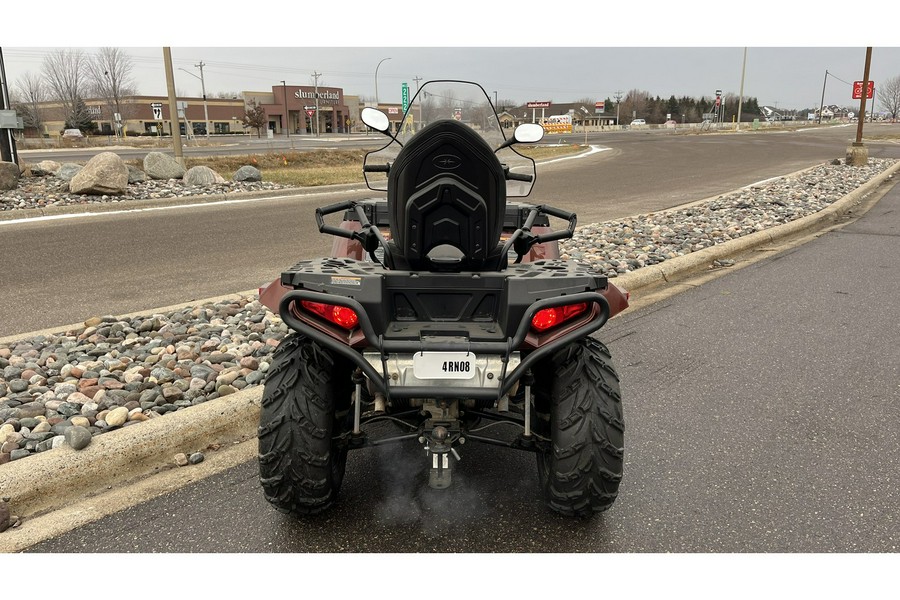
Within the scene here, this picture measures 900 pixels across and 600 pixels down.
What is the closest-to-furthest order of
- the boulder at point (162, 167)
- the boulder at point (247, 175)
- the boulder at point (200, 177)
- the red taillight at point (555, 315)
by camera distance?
the red taillight at point (555, 315) → the boulder at point (200, 177) → the boulder at point (162, 167) → the boulder at point (247, 175)

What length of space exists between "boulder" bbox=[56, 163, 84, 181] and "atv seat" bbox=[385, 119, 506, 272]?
13.1 m

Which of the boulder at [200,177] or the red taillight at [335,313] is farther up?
the red taillight at [335,313]

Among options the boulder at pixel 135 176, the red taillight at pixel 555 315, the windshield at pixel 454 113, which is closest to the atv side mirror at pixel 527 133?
the windshield at pixel 454 113

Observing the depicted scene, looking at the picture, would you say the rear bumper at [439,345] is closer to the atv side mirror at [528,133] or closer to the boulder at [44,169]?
the atv side mirror at [528,133]

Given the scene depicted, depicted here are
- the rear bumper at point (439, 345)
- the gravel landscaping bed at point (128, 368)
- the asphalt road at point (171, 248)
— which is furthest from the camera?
the asphalt road at point (171, 248)

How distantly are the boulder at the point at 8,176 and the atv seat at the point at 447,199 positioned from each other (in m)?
12.6

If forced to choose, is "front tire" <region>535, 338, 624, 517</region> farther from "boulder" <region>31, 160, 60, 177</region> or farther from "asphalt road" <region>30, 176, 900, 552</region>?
"boulder" <region>31, 160, 60, 177</region>

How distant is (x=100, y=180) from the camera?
480 inches

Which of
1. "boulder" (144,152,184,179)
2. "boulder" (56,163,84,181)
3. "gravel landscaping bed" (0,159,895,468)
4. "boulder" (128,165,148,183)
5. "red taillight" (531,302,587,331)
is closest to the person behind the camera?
"red taillight" (531,302,587,331)

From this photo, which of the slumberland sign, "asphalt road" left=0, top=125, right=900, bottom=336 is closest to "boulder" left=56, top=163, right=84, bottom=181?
"asphalt road" left=0, top=125, right=900, bottom=336

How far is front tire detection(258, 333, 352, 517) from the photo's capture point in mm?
2398

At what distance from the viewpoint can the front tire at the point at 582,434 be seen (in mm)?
2373

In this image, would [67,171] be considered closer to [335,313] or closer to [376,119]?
[376,119]

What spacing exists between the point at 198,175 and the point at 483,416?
44.5 ft
